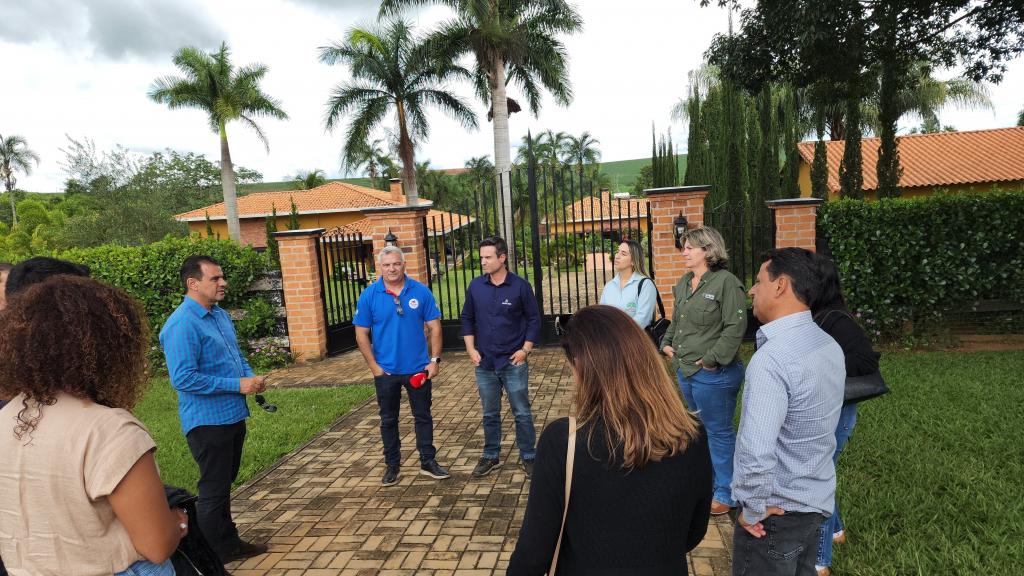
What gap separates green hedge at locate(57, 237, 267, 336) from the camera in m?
8.62

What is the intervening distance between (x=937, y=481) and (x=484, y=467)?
3.10m

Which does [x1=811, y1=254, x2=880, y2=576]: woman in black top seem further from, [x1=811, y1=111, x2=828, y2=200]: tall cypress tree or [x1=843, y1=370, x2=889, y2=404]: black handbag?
[x1=811, y1=111, x2=828, y2=200]: tall cypress tree

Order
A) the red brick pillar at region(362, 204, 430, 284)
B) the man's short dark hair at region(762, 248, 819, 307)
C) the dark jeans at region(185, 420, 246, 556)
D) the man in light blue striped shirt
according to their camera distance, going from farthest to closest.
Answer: the red brick pillar at region(362, 204, 430, 284) < the dark jeans at region(185, 420, 246, 556) < the man's short dark hair at region(762, 248, 819, 307) < the man in light blue striped shirt

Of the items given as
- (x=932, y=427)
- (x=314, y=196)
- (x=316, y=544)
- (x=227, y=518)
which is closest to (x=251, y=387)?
(x=227, y=518)

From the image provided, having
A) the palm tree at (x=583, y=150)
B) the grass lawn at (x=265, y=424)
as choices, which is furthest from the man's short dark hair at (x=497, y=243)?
the palm tree at (x=583, y=150)

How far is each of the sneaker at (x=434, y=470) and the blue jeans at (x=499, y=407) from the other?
0.34 m

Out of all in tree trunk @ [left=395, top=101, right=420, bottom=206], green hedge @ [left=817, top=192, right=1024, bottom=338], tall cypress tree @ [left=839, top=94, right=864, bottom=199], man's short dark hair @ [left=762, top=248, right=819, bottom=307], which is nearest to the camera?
man's short dark hair @ [left=762, top=248, right=819, bottom=307]

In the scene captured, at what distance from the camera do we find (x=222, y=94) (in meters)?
28.1

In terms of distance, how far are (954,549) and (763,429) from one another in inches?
82.2

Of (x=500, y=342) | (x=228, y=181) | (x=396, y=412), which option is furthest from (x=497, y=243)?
(x=228, y=181)

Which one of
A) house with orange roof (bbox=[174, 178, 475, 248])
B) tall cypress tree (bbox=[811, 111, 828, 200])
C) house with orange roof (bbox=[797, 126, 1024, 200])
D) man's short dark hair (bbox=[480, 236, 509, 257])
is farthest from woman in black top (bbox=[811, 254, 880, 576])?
house with orange roof (bbox=[174, 178, 475, 248])

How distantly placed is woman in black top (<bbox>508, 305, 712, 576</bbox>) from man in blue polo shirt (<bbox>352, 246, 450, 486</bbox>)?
2985mm

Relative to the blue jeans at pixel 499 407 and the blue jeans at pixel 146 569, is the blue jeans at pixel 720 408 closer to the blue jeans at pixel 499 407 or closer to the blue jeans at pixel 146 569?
the blue jeans at pixel 499 407

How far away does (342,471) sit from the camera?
4770 millimetres
